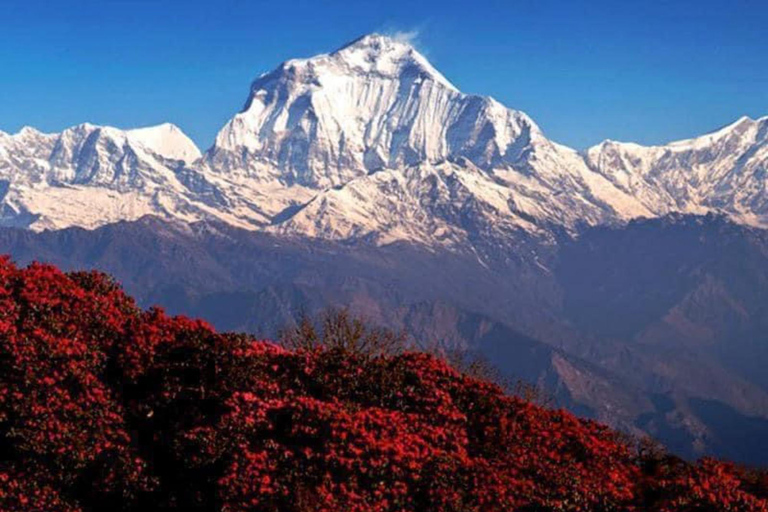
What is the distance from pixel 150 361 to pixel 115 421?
4612 mm

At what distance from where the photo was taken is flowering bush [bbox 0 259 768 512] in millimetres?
36938

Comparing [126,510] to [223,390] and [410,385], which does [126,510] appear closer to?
[223,390]

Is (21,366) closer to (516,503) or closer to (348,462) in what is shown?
(348,462)

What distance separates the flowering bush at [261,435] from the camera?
36938 millimetres

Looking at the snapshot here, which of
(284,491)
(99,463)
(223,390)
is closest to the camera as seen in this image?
(284,491)

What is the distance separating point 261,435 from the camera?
38531 millimetres

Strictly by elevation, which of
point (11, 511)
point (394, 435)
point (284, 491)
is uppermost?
point (394, 435)

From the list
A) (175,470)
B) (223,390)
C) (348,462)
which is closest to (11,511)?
(175,470)

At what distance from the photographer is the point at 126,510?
3912cm

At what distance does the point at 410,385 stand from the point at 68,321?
15181mm

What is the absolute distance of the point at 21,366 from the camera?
38781mm

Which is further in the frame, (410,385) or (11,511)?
(410,385)

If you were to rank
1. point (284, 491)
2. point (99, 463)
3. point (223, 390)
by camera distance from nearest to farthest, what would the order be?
point (284, 491) → point (99, 463) → point (223, 390)

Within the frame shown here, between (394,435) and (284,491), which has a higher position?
(394,435)
